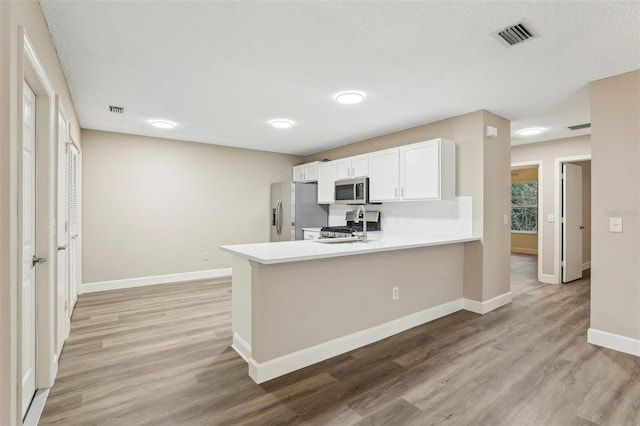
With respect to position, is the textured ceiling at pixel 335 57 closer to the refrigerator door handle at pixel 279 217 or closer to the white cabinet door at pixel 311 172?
the white cabinet door at pixel 311 172

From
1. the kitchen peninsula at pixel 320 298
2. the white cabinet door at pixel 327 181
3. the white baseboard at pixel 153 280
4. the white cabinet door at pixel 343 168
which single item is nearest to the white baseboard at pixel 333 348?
the kitchen peninsula at pixel 320 298

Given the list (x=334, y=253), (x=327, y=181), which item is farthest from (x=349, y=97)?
(x=327, y=181)

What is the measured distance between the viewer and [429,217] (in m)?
4.38

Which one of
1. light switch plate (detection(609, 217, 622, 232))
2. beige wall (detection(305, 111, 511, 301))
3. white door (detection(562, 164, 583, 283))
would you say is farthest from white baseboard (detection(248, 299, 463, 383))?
white door (detection(562, 164, 583, 283))

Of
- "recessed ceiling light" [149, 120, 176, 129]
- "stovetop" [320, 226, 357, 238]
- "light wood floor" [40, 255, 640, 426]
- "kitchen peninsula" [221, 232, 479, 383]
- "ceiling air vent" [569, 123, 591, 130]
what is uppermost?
"recessed ceiling light" [149, 120, 176, 129]

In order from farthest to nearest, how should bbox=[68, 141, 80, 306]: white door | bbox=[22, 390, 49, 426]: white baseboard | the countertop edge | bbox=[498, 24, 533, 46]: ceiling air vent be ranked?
bbox=[68, 141, 80, 306]: white door → the countertop edge → bbox=[498, 24, 533, 46]: ceiling air vent → bbox=[22, 390, 49, 426]: white baseboard

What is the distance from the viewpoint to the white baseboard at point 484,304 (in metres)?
3.73

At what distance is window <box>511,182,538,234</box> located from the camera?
8.96 m

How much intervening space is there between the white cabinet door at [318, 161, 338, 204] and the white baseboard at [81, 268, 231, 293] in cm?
215

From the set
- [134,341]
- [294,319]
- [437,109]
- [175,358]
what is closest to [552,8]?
[437,109]

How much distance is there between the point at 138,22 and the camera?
2.04 metres

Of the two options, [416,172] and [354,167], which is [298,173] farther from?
[416,172]

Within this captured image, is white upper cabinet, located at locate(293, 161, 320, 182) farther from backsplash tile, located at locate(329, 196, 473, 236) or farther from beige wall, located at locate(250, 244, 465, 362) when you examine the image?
beige wall, located at locate(250, 244, 465, 362)

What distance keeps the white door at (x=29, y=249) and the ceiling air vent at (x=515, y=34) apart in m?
2.96
